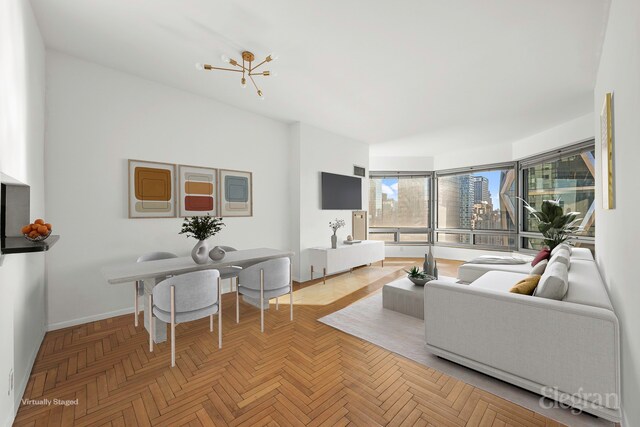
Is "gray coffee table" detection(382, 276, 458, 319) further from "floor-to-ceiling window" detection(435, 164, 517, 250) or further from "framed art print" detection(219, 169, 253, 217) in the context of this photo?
"floor-to-ceiling window" detection(435, 164, 517, 250)

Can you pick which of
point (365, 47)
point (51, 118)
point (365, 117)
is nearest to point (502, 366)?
point (365, 47)

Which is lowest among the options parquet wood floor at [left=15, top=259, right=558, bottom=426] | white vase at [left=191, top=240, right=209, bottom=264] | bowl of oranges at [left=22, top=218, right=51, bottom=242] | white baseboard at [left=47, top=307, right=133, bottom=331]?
parquet wood floor at [left=15, top=259, right=558, bottom=426]

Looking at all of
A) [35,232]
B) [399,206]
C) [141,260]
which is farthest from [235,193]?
[399,206]

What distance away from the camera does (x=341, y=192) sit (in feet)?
17.9

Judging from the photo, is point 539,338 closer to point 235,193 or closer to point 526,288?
point 526,288

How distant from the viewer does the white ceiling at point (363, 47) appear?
216 cm

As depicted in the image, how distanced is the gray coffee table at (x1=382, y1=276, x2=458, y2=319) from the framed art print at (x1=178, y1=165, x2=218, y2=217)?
103 inches

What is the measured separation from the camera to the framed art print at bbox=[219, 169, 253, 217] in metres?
3.98

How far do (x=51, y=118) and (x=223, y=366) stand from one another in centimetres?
300

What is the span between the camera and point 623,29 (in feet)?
5.24

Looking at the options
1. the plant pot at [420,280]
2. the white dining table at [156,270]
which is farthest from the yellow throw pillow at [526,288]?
the white dining table at [156,270]

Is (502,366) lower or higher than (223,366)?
higher

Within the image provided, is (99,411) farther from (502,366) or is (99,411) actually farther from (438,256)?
(438,256)

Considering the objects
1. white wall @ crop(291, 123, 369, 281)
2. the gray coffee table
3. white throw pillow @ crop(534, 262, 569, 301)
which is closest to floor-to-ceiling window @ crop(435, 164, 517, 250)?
white wall @ crop(291, 123, 369, 281)
